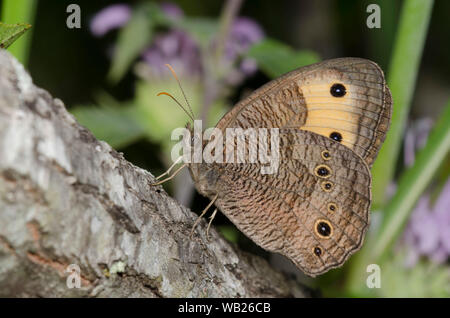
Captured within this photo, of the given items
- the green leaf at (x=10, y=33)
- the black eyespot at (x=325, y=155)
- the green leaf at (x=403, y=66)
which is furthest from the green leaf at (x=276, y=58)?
the green leaf at (x=10, y=33)

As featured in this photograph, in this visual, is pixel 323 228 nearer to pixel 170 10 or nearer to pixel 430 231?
pixel 430 231

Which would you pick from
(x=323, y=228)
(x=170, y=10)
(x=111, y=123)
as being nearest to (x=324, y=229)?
(x=323, y=228)

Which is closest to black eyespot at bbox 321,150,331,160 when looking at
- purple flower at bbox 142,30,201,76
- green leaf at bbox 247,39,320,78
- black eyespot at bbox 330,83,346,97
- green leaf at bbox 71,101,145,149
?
black eyespot at bbox 330,83,346,97

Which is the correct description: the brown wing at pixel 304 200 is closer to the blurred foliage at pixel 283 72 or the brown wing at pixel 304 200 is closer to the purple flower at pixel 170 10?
the blurred foliage at pixel 283 72

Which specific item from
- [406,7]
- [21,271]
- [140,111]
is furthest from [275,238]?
[140,111]

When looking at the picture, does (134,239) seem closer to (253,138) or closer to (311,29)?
(253,138)
